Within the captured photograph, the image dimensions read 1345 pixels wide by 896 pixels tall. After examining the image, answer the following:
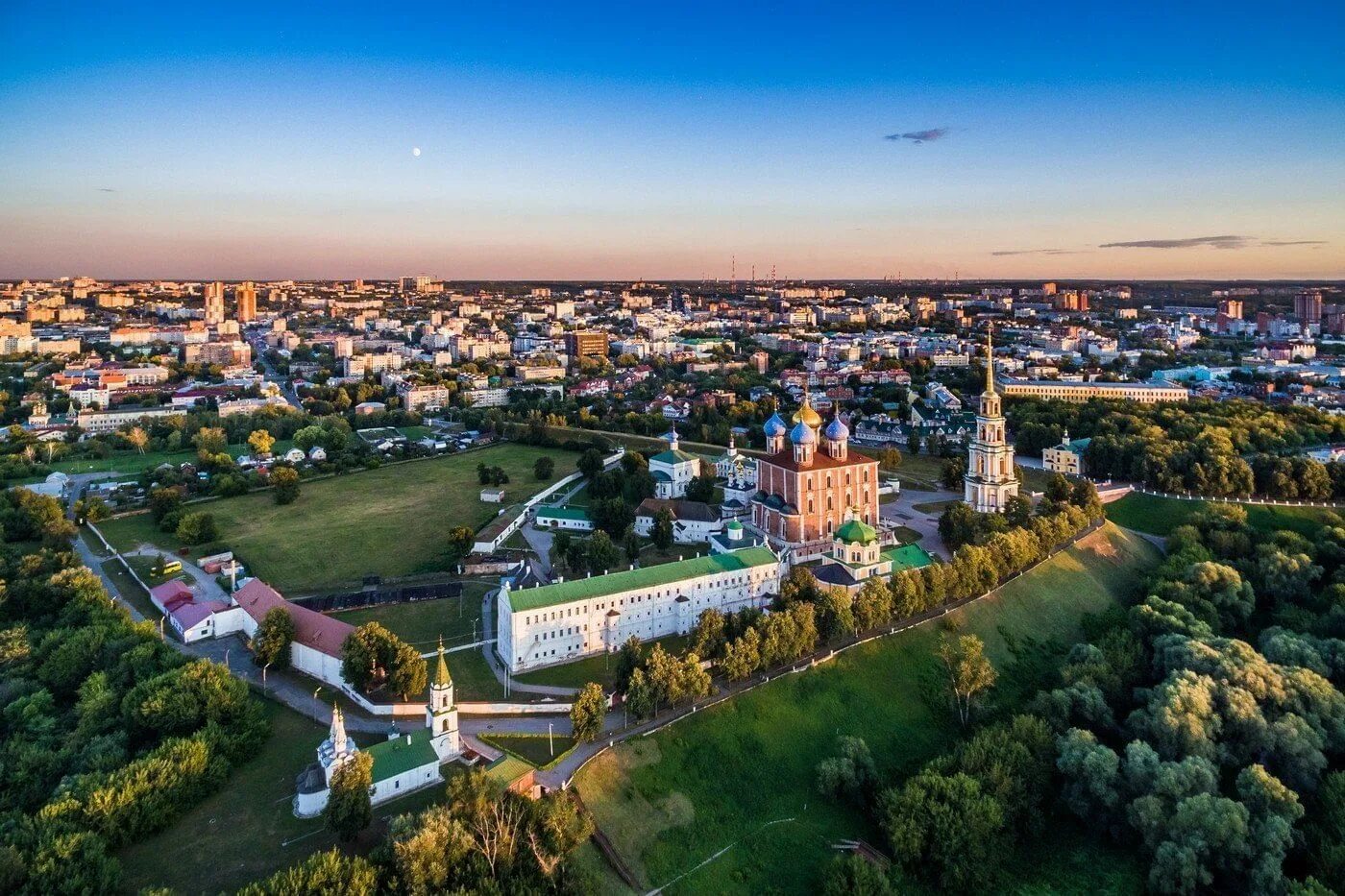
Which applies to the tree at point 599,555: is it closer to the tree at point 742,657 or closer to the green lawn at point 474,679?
the green lawn at point 474,679

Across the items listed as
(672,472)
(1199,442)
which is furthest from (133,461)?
(1199,442)

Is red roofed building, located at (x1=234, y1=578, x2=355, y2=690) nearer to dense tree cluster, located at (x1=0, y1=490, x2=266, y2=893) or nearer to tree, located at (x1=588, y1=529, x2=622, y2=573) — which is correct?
dense tree cluster, located at (x1=0, y1=490, x2=266, y2=893)

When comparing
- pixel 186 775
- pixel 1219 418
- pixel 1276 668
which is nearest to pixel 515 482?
pixel 186 775

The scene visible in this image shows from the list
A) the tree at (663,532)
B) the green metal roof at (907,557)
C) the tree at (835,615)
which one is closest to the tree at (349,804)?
the tree at (835,615)

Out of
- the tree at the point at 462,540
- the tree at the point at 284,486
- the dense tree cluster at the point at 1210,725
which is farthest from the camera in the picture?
the tree at the point at 284,486

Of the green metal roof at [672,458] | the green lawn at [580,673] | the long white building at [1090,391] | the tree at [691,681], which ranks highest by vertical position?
the long white building at [1090,391]

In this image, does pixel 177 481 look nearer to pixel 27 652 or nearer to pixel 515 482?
pixel 515 482
